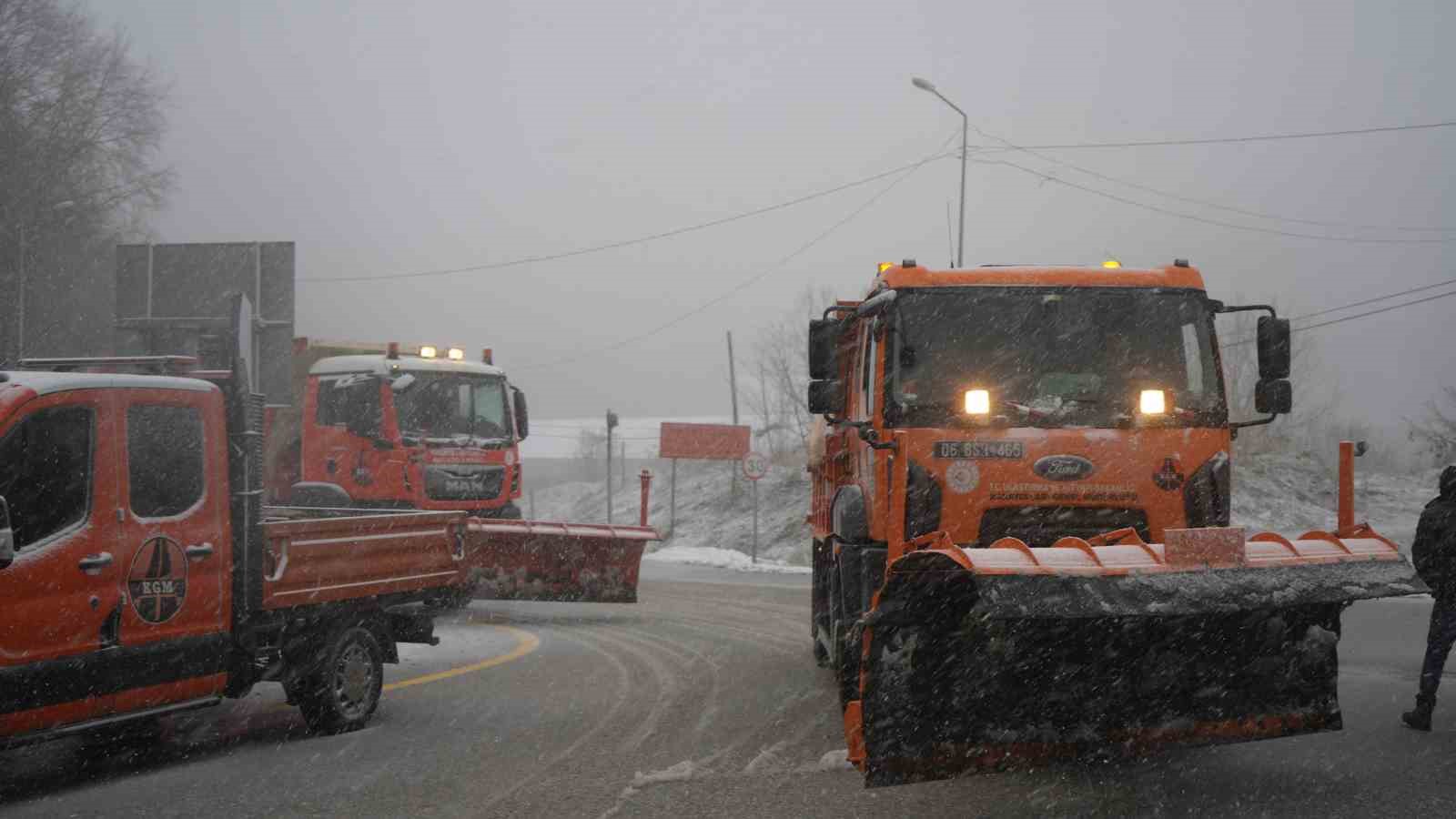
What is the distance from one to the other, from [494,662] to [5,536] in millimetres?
5887

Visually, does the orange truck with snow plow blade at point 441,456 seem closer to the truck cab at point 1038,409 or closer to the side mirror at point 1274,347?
the truck cab at point 1038,409

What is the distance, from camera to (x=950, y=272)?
24.9ft

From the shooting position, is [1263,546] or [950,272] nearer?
[1263,546]

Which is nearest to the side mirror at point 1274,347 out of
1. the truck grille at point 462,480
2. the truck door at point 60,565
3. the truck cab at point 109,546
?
the truck cab at point 109,546

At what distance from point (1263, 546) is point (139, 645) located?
5269 mm

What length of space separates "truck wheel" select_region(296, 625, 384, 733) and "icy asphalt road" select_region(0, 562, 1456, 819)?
130mm

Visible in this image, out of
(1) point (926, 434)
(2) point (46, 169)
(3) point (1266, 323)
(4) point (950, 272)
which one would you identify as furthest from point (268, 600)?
(2) point (46, 169)

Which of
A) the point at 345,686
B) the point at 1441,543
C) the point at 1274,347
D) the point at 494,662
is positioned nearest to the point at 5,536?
the point at 345,686

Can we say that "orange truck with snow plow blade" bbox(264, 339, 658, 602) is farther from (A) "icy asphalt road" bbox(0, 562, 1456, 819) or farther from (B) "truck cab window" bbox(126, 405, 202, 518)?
(B) "truck cab window" bbox(126, 405, 202, 518)

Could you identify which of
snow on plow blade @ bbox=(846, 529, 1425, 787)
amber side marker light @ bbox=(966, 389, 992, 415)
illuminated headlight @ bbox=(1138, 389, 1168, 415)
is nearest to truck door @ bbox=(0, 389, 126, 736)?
snow on plow blade @ bbox=(846, 529, 1425, 787)

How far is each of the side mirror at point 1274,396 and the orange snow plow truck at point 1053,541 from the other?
1 centimetres

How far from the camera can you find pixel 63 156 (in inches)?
1467

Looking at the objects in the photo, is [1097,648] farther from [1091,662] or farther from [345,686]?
[345,686]

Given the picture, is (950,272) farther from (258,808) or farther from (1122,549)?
(258,808)
